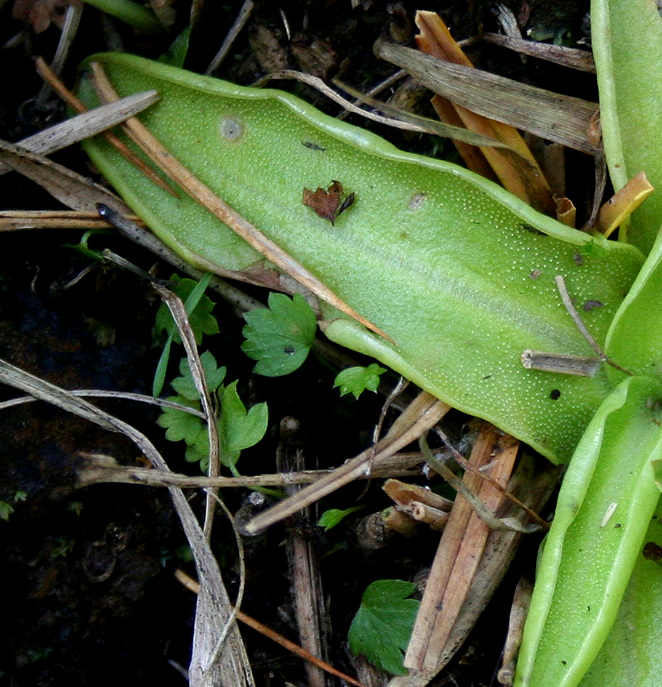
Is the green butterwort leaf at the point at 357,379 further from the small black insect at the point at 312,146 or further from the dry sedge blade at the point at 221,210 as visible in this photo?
the small black insect at the point at 312,146

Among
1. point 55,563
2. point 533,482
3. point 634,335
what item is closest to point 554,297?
point 634,335

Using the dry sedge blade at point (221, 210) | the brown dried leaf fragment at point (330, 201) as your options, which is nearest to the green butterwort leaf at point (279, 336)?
the dry sedge blade at point (221, 210)

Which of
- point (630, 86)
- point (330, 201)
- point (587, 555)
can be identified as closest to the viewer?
point (587, 555)

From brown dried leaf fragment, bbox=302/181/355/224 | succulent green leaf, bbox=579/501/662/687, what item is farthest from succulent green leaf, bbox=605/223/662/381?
brown dried leaf fragment, bbox=302/181/355/224

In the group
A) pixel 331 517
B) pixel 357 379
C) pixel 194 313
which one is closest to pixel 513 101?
pixel 357 379

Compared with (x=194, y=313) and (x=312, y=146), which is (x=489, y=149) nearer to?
(x=312, y=146)

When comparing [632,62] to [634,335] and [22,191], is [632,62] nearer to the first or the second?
[634,335]
